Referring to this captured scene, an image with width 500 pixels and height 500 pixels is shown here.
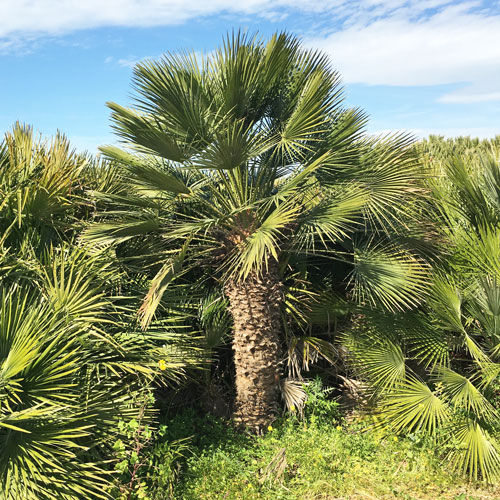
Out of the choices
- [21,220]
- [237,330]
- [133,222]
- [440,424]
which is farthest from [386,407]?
[21,220]

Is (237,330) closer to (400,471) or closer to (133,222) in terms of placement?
(133,222)

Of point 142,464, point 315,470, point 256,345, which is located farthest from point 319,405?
point 142,464

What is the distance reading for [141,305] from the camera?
18.6 feet

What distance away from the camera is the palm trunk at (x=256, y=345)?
20.7 feet

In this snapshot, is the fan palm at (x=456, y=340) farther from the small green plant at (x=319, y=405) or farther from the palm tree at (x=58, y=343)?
the palm tree at (x=58, y=343)

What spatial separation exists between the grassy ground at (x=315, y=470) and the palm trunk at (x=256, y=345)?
11.4 inches

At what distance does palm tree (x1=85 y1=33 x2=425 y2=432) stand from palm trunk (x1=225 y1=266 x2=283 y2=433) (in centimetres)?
1

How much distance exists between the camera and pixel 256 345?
6402 mm

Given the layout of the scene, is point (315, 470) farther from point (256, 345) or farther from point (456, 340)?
point (456, 340)

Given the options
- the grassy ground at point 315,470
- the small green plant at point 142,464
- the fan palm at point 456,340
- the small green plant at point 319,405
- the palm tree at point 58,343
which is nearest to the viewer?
the palm tree at point 58,343

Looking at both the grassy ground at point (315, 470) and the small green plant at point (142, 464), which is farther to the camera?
the grassy ground at point (315, 470)

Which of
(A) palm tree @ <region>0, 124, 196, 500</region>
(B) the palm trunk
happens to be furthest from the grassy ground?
(A) palm tree @ <region>0, 124, 196, 500</region>

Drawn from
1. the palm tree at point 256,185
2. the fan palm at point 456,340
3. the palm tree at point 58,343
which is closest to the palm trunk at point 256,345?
the palm tree at point 256,185

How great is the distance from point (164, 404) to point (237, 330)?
4.82 ft
